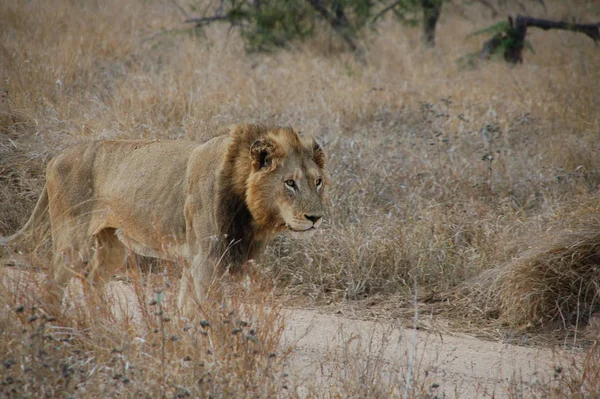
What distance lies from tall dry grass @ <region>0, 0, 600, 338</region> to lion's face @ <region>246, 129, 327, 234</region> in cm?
164

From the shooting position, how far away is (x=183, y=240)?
486cm

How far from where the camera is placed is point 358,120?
923 centimetres

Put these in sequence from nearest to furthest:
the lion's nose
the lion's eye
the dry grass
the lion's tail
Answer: the dry grass, the lion's nose, the lion's eye, the lion's tail

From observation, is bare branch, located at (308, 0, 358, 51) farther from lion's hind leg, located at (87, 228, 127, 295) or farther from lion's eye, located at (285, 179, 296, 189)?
lion's eye, located at (285, 179, 296, 189)

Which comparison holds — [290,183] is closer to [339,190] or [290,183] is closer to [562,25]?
[339,190]

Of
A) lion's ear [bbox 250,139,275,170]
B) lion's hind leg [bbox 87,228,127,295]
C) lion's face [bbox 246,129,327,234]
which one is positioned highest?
lion's ear [bbox 250,139,275,170]

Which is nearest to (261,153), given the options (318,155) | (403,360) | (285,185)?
(285,185)

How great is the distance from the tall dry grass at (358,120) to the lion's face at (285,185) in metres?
1.64

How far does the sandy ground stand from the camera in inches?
154

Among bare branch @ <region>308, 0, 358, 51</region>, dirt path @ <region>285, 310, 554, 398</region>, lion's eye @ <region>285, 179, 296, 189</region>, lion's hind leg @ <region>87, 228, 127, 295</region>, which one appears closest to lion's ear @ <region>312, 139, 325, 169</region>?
lion's eye @ <region>285, 179, 296, 189</region>

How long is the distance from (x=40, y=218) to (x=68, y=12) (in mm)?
7613

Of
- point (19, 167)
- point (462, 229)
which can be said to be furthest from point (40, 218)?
point (462, 229)

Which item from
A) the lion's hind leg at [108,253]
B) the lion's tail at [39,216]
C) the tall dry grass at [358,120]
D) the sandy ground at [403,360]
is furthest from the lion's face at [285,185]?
the tall dry grass at [358,120]

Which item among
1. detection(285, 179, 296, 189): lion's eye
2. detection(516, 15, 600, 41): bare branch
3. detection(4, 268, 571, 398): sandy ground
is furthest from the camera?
detection(516, 15, 600, 41): bare branch
